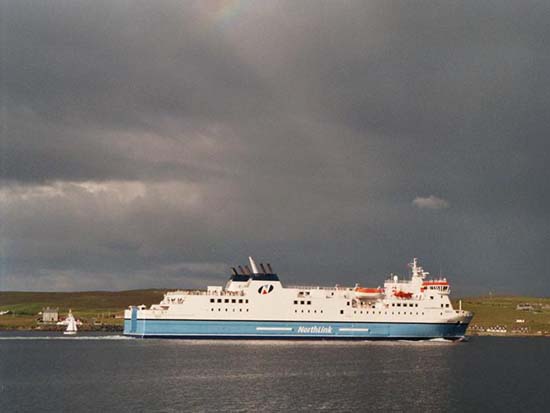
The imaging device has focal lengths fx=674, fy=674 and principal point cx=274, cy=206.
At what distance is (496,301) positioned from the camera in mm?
191625

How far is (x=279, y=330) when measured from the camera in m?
83.6

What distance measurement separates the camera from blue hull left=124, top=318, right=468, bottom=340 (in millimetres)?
82438

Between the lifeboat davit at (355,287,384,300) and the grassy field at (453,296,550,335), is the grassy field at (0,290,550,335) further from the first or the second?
the lifeboat davit at (355,287,384,300)

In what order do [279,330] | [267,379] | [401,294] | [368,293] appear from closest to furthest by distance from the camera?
[267,379] → [279,330] → [401,294] → [368,293]

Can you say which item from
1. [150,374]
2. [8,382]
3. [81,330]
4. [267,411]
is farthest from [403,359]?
[81,330]

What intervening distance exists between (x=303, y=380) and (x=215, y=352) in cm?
2215

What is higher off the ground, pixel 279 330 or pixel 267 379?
pixel 279 330

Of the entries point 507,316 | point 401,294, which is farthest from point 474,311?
point 401,294

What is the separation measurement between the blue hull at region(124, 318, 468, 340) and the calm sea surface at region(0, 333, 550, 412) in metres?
2.89

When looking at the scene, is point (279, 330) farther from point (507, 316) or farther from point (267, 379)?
point (507, 316)

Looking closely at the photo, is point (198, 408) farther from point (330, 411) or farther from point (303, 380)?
point (303, 380)

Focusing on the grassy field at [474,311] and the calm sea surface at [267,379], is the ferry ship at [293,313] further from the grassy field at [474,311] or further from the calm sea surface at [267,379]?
the grassy field at [474,311]

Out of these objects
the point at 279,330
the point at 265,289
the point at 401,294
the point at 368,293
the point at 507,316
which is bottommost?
the point at 279,330

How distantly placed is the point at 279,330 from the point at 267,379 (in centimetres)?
3307
